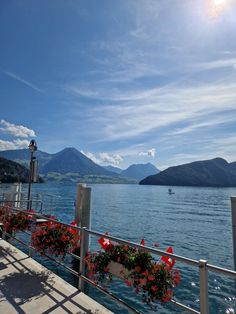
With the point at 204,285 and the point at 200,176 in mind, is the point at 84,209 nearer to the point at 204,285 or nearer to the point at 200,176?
the point at 204,285

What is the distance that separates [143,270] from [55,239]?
273 centimetres

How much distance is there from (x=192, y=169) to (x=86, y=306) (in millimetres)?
198939

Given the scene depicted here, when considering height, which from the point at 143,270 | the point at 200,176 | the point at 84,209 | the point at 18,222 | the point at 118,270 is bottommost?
the point at 118,270

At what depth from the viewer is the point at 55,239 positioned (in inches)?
241

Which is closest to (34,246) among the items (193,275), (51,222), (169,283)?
(51,222)

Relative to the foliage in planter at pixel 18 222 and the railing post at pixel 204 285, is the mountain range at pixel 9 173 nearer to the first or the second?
the foliage in planter at pixel 18 222

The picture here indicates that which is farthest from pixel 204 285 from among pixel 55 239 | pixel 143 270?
pixel 55 239

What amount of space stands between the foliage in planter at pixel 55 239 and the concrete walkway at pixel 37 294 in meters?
0.45

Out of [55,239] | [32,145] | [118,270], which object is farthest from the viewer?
[32,145]

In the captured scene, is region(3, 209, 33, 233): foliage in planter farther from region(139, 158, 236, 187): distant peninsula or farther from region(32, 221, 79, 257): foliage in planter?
region(139, 158, 236, 187): distant peninsula

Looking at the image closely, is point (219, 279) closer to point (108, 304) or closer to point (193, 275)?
point (193, 275)

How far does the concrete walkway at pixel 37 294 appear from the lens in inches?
164

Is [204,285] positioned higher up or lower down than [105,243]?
lower down

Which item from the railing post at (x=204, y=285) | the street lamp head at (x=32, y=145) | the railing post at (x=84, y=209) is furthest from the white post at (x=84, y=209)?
the railing post at (x=204, y=285)
